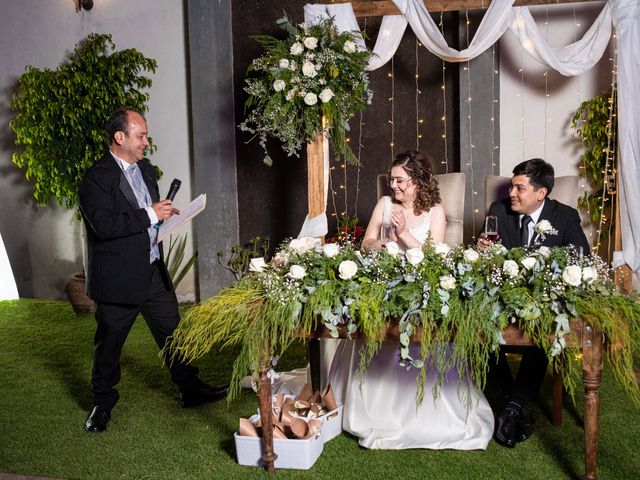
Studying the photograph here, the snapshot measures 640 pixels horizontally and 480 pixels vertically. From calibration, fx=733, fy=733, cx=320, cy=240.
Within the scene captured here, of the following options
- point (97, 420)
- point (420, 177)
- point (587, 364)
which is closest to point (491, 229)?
point (587, 364)

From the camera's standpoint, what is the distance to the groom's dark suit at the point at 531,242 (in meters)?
3.42

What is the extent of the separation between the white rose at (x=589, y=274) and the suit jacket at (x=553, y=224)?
1.14 meters

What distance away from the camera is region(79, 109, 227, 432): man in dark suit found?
136 inches

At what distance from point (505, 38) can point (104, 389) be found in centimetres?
401

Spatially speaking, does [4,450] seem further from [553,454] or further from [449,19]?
[449,19]

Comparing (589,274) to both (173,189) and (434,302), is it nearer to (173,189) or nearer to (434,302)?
(434,302)

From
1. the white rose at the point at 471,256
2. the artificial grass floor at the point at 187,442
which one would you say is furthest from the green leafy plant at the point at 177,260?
the white rose at the point at 471,256

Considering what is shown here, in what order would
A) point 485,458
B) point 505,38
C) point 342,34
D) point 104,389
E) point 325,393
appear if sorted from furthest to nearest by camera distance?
point 505,38 → point 342,34 → point 104,389 → point 325,393 → point 485,458

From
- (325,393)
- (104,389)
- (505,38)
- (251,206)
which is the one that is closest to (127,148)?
(104,389)

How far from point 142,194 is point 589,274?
218 centimetres

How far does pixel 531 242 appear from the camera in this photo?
3822 mm

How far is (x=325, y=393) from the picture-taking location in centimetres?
338

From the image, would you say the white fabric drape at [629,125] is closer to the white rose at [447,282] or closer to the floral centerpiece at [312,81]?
the floral centerpiece at [312,81]

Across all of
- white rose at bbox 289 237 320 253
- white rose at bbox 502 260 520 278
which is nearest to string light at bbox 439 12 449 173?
white rose at bbox 289 237 320 253
